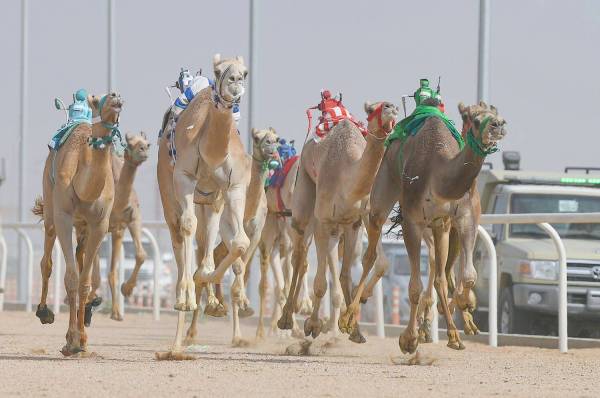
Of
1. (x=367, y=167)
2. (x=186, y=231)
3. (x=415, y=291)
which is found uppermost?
(x=367, y=167)

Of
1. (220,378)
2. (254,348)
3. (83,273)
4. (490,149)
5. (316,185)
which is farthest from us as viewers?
(254,348)

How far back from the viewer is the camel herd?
1285 cm

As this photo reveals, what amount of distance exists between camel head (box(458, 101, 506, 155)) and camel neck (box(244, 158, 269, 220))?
161 inches

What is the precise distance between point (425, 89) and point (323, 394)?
180 inches

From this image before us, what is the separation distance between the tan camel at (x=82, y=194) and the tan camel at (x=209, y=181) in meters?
Answer: 0.58

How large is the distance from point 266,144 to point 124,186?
262cm

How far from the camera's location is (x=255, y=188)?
1645cm

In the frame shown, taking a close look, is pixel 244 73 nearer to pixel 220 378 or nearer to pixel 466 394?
pixel 220 378

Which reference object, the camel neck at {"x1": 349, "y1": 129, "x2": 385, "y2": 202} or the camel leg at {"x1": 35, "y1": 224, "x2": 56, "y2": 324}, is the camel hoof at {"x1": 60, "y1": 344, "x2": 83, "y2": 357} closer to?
A: the camel leg at {"x1": 35, "y1": 224, "x2": 56, "y2": 324}

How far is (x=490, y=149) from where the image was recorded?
12.2 m

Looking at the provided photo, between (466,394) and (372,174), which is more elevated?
(372,174)

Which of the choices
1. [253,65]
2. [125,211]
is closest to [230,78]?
[125,211]

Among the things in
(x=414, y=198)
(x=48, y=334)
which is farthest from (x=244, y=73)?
(x=48, y=334)

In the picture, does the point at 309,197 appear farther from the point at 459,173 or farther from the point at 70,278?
the point at 459,173
